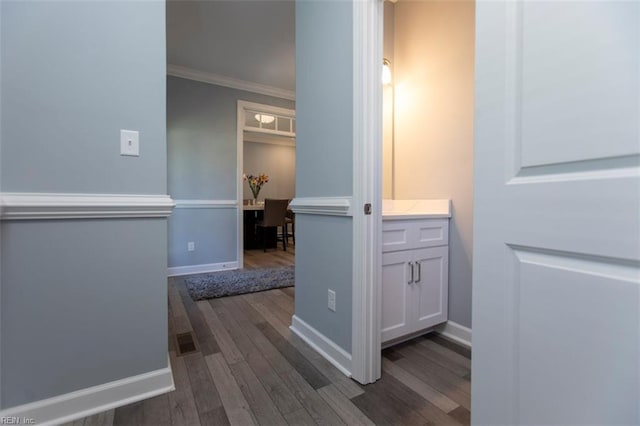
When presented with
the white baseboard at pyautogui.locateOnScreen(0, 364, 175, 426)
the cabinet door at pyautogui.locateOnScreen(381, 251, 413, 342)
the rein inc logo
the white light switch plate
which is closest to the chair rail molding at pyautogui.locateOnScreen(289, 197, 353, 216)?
the cabinet door at pyautogui.locateOnScreen(381, 251, 413, 342)

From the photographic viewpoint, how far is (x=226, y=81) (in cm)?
383

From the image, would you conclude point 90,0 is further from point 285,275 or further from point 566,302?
point 285,275

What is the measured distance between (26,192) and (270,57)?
286cm

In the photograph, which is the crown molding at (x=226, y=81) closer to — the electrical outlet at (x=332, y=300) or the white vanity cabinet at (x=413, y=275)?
the white vanity cabinet at (x=413, y=275)

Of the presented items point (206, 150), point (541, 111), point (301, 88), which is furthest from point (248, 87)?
point (541, 111)

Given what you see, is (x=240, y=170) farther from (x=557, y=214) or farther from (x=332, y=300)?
(x=557, y=214)

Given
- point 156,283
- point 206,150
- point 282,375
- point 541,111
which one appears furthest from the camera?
point 206,150

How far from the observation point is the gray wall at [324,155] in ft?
5.08

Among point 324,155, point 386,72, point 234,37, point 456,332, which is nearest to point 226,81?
point 234,37

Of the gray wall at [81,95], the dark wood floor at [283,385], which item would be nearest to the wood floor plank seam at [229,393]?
the dark wood floor at [283,385]

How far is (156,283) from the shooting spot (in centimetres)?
137

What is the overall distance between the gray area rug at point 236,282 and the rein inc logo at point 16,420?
1525 millimetres

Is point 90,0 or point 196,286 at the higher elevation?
point 90,0

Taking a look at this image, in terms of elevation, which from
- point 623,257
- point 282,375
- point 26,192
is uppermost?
point 26,192
